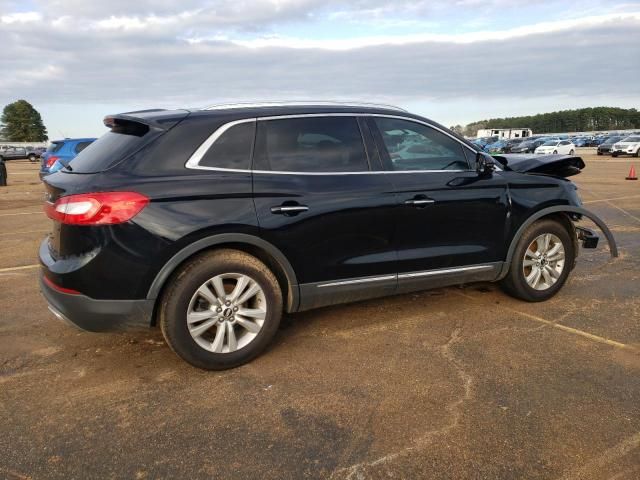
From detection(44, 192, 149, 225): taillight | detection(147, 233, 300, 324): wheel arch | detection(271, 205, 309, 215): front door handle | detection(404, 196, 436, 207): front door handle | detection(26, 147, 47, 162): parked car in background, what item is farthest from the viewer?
detection(26, 147, 47, 162): parked car in background

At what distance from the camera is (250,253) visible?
12.0 feet

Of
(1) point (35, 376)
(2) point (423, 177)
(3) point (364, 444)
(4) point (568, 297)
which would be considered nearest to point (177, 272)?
(1) point (35, 376)

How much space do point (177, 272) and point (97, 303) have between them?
51cm

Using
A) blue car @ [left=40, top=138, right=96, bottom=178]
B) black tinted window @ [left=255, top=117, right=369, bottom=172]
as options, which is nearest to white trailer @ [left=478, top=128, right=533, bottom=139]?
blue car @ [left=40, top=138, right=96, bottom=178]

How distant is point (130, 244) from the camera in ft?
10.6

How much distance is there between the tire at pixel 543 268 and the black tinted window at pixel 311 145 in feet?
5.66

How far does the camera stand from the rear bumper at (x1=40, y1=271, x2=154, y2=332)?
3293 millimetres

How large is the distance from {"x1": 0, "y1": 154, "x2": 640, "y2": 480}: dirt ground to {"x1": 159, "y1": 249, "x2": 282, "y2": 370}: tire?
0.15 meters

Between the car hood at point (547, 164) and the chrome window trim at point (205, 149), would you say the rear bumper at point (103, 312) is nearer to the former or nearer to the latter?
the chrome window trim at point (205, 149)

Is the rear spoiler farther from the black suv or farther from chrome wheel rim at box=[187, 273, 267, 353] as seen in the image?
chrome wheel rim at box=[187, 273, 267, 353]

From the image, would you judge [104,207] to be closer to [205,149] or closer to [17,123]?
[205,149]

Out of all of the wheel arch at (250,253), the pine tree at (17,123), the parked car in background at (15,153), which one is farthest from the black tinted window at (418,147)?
the pine tree at (17,123)

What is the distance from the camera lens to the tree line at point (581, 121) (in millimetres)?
148000

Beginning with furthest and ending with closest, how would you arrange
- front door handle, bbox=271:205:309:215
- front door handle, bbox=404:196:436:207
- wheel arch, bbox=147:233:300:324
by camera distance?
front door handle, bbox=404:196:436:207
front door handle, bbox=271:205:309:215
wheel arch, bbox=147:233:300:324
